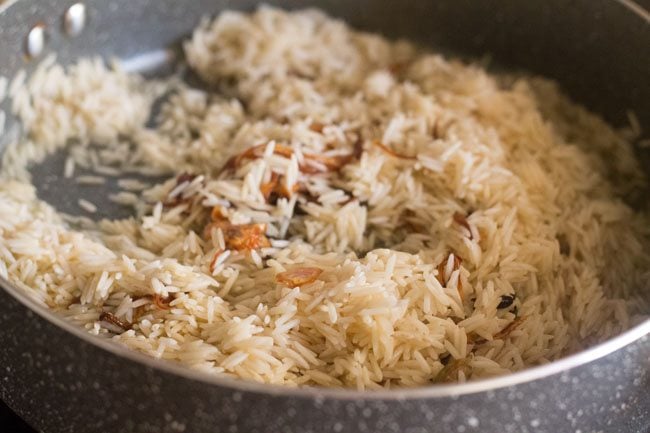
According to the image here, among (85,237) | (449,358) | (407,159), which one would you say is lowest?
(85,237)

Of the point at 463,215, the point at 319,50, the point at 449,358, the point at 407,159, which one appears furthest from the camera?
the point at 319,50

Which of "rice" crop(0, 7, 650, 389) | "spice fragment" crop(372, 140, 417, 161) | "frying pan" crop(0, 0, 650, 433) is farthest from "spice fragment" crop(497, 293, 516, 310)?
"spice fragment" crop(372, 140, 417, 161)

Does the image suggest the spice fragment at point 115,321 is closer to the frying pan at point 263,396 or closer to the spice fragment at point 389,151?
the frying pan at point 263,396

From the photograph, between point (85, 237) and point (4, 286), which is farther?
point (85, 237)

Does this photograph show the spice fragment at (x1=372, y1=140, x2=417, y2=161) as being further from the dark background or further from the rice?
the dark background

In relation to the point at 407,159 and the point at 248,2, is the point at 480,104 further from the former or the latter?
the point at 248,2

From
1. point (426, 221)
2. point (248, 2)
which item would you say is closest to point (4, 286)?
point (426, 221)

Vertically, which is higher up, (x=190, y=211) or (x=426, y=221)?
(x=426, y=221)
